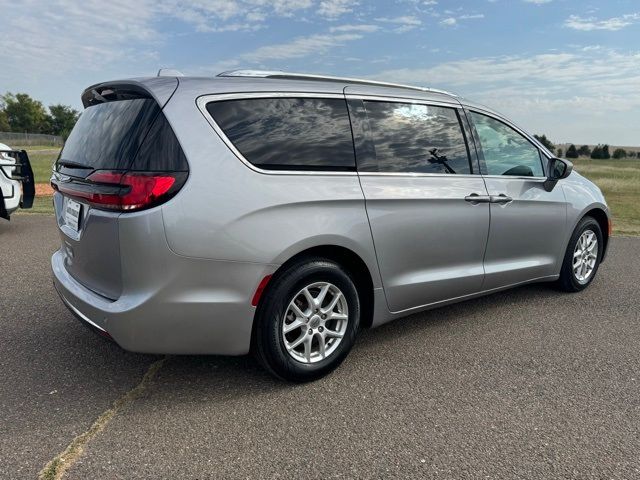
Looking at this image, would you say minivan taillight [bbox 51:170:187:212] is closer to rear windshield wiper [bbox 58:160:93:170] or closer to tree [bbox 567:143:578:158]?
rear windshield wiper [bbox 58:160:93:170]

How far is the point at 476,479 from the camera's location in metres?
2.33

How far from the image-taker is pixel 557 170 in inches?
184

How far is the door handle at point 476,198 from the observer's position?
388 centimetres

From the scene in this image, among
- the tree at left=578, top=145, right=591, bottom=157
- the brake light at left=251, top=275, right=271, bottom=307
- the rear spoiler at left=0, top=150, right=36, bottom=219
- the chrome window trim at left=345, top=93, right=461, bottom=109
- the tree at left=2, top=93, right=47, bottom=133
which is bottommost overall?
the brake light at left=251, top=275, right=271, bottom=307

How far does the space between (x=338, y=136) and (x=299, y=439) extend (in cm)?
181

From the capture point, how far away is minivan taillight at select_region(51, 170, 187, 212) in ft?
8.64

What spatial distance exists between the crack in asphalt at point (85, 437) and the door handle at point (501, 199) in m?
2.73

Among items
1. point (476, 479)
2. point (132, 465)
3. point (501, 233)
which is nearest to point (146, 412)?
point (132, 465)

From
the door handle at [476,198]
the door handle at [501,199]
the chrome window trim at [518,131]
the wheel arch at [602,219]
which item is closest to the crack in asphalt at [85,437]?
the door handle at [476,198]

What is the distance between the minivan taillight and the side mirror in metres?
3.33

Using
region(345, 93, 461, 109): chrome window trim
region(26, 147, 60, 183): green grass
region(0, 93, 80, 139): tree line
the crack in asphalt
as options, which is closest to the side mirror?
region(345, 93, 461, 109): chrome window trim

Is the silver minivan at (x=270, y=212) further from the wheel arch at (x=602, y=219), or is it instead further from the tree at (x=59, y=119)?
the tree at (x=59, y=119)

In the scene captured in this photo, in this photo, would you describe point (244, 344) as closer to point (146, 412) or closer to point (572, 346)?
point (146, 412)

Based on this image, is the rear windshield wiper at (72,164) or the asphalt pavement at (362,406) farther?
the rear windshield wiper at (72,164)
